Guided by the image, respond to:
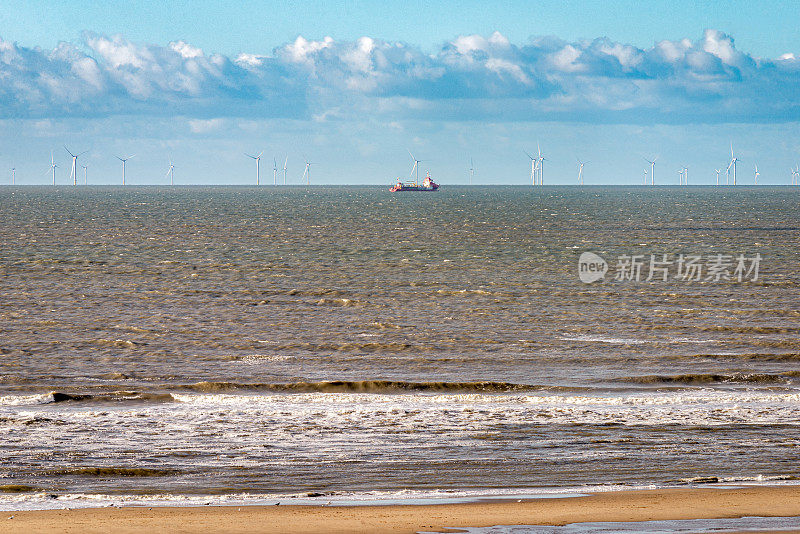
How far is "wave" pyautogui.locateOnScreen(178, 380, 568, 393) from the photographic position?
82.4ft

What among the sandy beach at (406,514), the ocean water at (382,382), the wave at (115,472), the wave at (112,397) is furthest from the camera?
the wave at (112,397)

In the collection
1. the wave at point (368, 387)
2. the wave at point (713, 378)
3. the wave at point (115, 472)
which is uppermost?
the wave at point (713, 378)

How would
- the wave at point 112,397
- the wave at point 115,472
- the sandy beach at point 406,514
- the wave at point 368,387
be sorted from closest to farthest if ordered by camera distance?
→ the sandy beach at point 406,514
the wave at point 115,472
the wave at point 112,397
the wave at point 368,387

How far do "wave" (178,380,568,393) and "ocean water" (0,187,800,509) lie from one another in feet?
0.29

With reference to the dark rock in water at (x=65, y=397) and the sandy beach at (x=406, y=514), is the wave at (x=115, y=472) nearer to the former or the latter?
the sandy beach at (x=406, y=514)

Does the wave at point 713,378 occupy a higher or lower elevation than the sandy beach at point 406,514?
higher

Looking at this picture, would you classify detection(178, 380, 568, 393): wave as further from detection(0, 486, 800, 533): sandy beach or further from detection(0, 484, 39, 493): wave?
detection(0, 486, 800, 533): sandy beach

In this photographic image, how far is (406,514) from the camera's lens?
14.3m

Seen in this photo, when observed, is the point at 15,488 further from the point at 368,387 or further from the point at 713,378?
the point at 713,378

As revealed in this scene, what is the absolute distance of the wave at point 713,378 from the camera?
26.3 m

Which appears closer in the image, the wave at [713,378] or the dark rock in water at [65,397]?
the dark rock in water at [65,397]

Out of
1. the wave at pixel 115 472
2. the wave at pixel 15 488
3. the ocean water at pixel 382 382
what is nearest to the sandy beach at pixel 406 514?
the ocean water at pixel 382 382

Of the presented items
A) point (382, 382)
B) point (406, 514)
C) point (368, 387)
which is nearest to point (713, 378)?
point (382, 382)

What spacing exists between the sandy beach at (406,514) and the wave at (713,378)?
1097 cm
